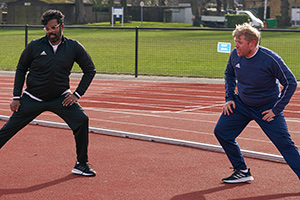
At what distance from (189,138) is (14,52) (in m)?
19.4

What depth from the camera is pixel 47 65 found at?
6.43 meters

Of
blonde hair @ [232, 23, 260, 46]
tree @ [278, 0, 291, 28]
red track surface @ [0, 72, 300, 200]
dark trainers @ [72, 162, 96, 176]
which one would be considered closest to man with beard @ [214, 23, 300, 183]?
blonde hair @ [232, 23, 260, 46]

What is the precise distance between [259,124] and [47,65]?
7.92 ft

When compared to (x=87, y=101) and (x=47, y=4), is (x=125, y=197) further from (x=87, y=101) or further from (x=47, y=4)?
(x=47, y=4)

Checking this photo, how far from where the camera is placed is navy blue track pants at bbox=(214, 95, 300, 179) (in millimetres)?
6094

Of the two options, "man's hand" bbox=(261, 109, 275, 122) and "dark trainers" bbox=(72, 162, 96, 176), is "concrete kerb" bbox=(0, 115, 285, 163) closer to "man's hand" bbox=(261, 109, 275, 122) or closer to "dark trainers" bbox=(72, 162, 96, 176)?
"man's hand" bbox=(261, 109, 275, 122)

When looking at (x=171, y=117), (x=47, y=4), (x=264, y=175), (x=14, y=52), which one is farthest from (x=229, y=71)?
(x=47, y=4)

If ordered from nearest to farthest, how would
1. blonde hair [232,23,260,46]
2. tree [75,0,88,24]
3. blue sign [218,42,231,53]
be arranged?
blonde hair [232,23,260,46], blue sign [218,42,231,53], tree [75,0,88,24]

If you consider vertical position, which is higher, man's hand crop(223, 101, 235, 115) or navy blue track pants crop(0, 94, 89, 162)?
man's hand crop(223, 101, 235, 115)

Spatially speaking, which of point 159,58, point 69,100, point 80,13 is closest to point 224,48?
point 159,58

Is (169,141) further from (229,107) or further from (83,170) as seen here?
(229,107)

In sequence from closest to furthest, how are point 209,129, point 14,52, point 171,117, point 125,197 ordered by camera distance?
point 125,197 < point 209,129 < point 171,117 < point 14,52

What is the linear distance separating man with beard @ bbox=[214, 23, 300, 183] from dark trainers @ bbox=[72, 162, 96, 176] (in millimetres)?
1556

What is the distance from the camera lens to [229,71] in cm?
647
